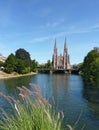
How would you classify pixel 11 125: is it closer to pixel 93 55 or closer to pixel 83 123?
pixel 83 123

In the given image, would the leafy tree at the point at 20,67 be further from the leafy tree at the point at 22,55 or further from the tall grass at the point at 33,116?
the tall grass at the point at 33,116

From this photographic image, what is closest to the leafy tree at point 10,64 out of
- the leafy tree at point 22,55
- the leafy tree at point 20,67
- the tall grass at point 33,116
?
the leafy tree at point 20,67

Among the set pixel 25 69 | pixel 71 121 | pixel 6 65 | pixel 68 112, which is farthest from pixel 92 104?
pixel 25 69

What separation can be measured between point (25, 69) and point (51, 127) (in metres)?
156

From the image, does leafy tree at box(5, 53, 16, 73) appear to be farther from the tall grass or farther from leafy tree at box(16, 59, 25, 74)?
the tall grass

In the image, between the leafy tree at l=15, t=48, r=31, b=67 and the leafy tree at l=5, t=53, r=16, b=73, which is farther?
the leafy tree at l=15, t=48, r=31, b=67

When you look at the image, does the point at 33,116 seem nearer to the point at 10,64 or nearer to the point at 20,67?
the point at 10,64

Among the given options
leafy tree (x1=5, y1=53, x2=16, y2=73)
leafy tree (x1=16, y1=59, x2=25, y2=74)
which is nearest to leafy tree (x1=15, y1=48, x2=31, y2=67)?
leafy tree (x1=16, y1=59, x2=25, y2=74)

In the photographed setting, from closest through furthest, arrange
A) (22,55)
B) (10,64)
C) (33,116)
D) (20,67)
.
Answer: (33,116), (10,64), (20,67), (22,55)

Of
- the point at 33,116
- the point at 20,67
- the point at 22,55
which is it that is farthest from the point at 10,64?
the point at 33,116

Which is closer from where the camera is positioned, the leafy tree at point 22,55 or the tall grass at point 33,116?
the tall grass at point 33,116

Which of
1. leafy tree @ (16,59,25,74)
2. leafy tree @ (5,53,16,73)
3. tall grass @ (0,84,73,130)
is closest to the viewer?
tall grass @ (0,84,73,130)

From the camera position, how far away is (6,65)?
147 m

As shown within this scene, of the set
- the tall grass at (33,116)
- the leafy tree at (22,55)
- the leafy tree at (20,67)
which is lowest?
the tall grass at (33,116)
